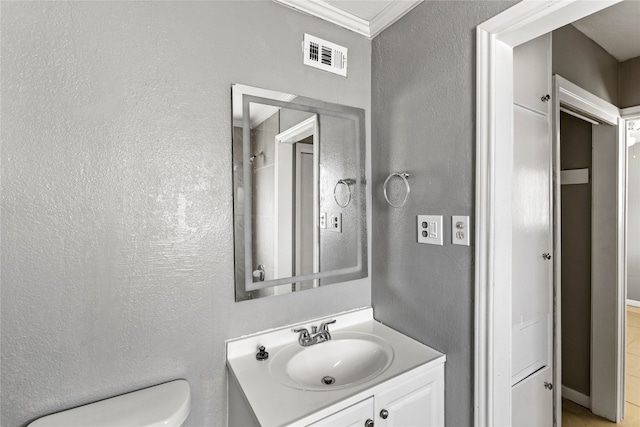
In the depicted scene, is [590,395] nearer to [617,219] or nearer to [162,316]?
[617,219]

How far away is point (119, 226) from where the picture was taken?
1.07 metres

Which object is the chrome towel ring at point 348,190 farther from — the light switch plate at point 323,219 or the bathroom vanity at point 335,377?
the bathroom vanity at point 335,377

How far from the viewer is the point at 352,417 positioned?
3.34 ft

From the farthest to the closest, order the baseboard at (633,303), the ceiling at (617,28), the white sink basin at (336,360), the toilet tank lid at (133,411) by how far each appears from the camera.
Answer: the baseboard at (633,303)
the ceiling at (617,28)
the white sink basin at (336,360)
the toilet tank lid at (133,411)

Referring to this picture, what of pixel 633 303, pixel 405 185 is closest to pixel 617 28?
pixel 405 185

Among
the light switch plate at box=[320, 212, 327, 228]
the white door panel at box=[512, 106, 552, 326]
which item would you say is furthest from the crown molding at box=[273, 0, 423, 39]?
the light switch plate at box=[320, 212, 327, 228]

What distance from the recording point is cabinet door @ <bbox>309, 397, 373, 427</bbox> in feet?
3.16

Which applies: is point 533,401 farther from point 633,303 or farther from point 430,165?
point 633,303

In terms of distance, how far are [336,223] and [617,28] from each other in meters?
2.08

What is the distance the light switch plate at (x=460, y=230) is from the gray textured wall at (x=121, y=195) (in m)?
0.85

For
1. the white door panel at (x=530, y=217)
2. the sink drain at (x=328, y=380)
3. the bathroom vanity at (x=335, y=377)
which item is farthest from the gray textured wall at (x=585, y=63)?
the sink drain at (x=328, y=380)

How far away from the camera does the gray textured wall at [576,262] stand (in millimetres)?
2287

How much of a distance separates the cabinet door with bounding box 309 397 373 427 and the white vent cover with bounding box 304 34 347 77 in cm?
146

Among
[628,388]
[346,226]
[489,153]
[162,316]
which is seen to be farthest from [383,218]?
[628,388]
